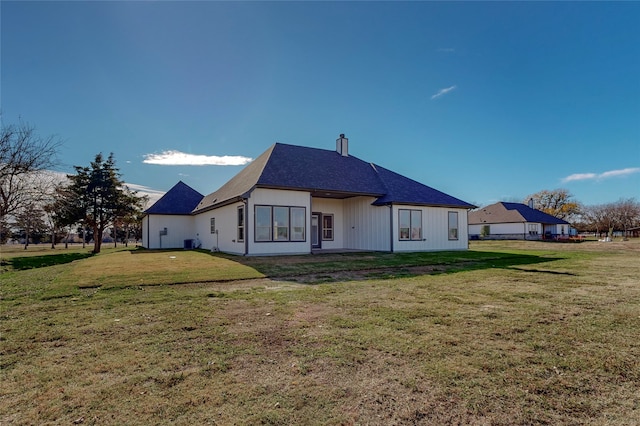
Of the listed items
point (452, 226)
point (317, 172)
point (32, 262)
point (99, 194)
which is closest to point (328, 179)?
point (317, 172)

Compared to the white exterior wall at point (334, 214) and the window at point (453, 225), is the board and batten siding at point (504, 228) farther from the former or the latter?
the white exterior wall at point (334, 214)

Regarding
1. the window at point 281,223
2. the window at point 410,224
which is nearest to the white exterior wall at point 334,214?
the window at point 281,223

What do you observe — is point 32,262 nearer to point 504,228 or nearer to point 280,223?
point 280,223

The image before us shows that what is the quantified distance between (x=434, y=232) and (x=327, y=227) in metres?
6.02

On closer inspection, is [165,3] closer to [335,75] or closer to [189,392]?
[335,75]

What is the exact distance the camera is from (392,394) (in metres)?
2.58

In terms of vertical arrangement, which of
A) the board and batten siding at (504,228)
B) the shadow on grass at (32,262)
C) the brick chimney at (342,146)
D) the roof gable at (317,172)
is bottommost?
the shadow on grass at (32,262)

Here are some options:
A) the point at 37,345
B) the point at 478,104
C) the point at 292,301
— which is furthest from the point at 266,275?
the point at 478,104

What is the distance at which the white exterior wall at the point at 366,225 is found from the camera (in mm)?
16812

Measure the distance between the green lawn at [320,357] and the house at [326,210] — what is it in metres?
8.08

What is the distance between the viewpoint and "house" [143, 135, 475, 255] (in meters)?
14.6

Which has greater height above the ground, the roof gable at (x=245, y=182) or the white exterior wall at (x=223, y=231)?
the roof gable at (x=245, y=182)

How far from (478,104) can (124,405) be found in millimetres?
19490

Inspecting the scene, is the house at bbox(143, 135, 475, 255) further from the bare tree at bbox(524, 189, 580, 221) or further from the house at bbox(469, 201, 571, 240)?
the bare tree at bbox(524, 189, 580, 221)
